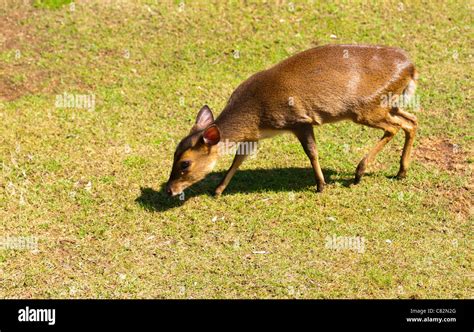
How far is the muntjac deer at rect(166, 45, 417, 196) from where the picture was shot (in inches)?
320

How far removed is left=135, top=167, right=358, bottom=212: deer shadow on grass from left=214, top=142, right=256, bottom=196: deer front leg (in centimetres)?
11

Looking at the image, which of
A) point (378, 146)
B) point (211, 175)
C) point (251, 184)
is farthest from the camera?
point (211, 175)

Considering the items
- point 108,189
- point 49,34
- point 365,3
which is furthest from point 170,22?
point 108,189

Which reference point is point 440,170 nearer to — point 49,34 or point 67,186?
point 67,186

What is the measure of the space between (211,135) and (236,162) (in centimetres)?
75

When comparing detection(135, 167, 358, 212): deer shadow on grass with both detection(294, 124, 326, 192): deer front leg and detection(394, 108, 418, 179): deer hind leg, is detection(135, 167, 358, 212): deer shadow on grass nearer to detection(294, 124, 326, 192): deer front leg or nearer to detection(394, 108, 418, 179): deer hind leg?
detection(294, 124, 326, 192): deer front leg

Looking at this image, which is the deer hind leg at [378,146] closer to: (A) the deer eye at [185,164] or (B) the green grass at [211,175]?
(B) the green grass at [211,175]

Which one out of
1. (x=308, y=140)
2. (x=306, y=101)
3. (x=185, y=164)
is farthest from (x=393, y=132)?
(x=185, y=164)

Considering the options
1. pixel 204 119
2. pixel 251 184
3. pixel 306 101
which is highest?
pixel 306 101

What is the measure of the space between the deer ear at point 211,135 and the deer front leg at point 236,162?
547mm

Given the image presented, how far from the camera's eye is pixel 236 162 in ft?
28.5

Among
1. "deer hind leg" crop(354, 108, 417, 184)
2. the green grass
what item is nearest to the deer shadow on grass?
the green grass

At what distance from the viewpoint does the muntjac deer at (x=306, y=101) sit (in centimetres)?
813

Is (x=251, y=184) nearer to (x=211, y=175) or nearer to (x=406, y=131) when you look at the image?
(x=211, y=175)
